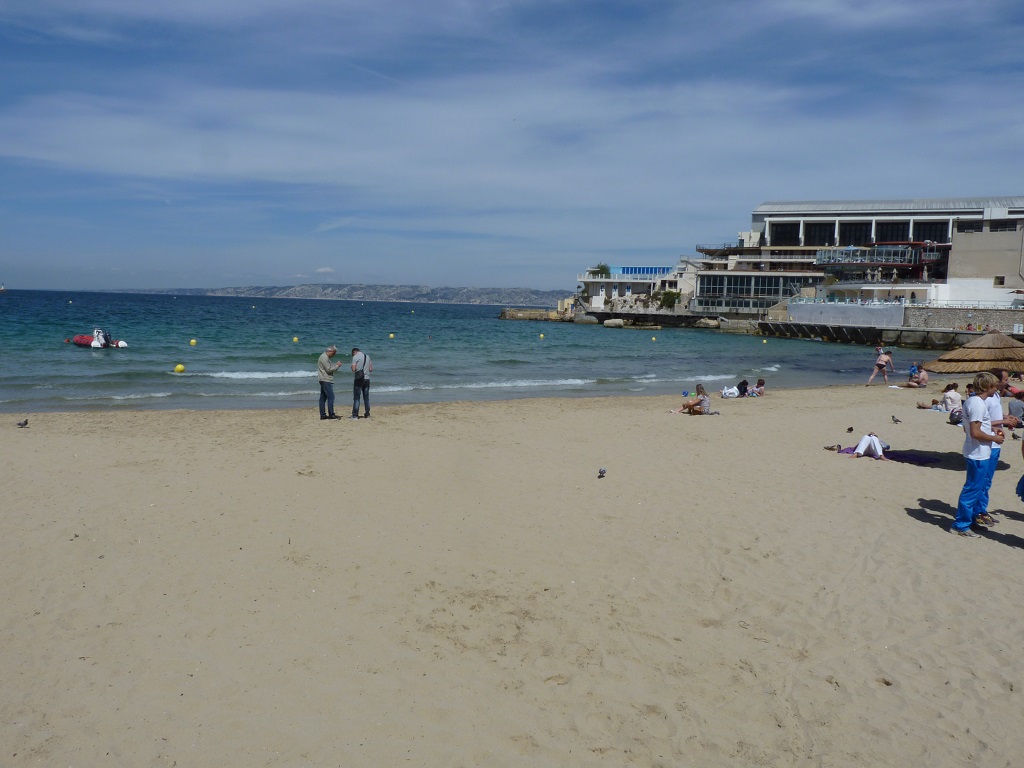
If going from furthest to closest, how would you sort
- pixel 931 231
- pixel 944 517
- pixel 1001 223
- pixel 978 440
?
pixel 931 231
pixel 1001 223
pixel 944 517
pixel 978 440

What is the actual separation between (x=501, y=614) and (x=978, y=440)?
5.09 m

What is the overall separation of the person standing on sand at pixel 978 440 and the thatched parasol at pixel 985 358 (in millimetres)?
9898

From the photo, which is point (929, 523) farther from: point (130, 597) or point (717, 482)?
point (130, 597)

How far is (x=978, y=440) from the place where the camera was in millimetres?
7129

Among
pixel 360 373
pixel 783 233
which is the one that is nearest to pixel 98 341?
pixel 360 373

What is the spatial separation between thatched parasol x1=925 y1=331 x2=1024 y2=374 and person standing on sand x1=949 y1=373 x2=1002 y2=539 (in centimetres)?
990

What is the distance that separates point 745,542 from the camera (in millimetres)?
7348

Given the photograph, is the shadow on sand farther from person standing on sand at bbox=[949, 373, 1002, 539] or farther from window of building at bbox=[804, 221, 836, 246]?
window of building at bbox=[804, 221, 836, 246]

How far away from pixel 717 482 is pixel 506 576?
14.2 feet

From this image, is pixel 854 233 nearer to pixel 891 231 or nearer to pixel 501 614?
pixel 891 231

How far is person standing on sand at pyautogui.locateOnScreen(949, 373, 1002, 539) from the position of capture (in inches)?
277

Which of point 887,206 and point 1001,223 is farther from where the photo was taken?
point 887,206

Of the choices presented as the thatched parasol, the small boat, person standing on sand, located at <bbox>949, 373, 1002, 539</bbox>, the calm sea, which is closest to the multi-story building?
the calm sea

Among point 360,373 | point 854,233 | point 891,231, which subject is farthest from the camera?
point 854,233
